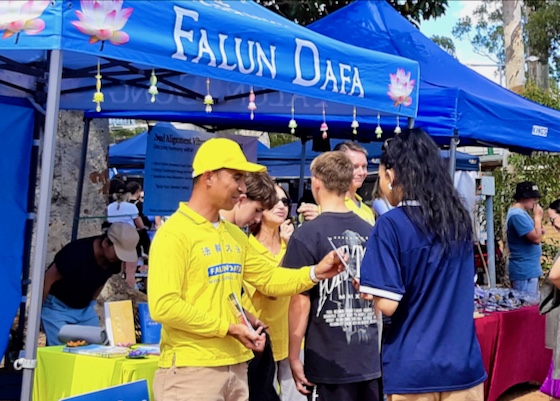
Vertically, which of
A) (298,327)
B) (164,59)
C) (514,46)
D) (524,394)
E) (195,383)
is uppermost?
(514,46)

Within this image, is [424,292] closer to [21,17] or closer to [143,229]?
[21,17]

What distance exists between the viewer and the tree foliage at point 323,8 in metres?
9.61

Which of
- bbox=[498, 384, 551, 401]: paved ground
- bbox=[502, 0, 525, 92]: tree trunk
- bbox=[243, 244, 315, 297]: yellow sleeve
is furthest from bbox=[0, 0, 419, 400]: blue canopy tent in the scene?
bbox=[502, 0, 525, 92]: tree trunk

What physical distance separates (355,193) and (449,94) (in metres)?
1.83

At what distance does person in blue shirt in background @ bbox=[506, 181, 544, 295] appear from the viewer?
8547mm

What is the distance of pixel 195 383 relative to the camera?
10.3 feet

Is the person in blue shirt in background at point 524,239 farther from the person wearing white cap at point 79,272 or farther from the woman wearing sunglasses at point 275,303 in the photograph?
the person wearing white cap at point 79,272

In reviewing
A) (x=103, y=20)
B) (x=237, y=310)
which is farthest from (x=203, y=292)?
(x=103, y=20)

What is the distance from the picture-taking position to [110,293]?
7.55 meters

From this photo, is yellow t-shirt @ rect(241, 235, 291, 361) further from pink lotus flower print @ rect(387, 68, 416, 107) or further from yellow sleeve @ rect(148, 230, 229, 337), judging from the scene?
pink lotus flower print @ rect(387, 68, 416, 107)

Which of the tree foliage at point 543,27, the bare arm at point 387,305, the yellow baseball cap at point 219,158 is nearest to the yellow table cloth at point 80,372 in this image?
the yellow baseball cap at point 219,158

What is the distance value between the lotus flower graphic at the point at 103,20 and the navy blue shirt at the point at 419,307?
1.31 m

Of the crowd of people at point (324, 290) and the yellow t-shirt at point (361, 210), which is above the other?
the yellow t-shirt at point (361, 210)

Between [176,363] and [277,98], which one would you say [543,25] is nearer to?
[277,98]
